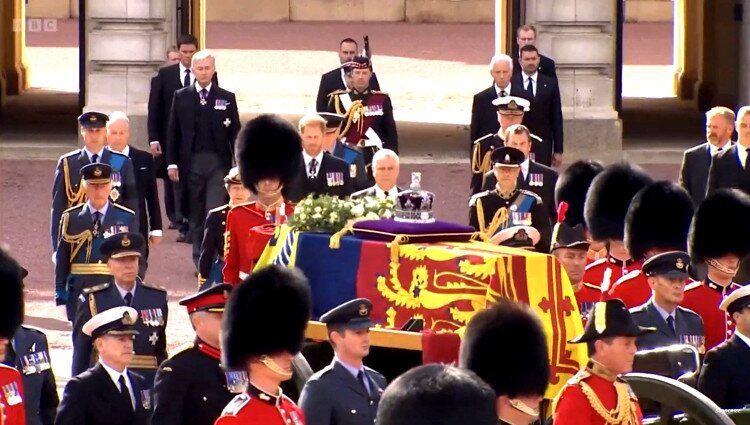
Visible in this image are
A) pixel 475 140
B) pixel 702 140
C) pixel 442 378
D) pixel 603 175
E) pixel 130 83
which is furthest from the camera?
Answer: pixel 702 140

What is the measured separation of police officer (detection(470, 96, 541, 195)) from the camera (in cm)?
1150

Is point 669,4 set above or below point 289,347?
above

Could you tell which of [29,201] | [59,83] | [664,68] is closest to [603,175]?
[29,201]

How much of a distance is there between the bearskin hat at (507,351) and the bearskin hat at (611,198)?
3200 mm

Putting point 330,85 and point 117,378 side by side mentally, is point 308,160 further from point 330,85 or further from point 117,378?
point 117,378

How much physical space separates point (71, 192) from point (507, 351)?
5091 mm

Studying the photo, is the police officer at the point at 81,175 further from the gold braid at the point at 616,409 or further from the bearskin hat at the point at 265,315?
the gold braid at the point at 616,409

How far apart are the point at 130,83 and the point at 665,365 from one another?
32.8ft

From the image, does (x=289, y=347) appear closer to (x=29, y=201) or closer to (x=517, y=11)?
(x=29, y=201)

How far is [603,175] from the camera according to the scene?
31.4ft

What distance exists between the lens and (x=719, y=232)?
856cm

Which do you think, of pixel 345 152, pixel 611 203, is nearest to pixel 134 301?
pixel 611 203

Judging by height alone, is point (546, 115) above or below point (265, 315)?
above

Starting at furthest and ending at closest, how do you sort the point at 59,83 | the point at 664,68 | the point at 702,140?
1. the point at 664,68
2. the point at 59,83
3. the point at 702,140
